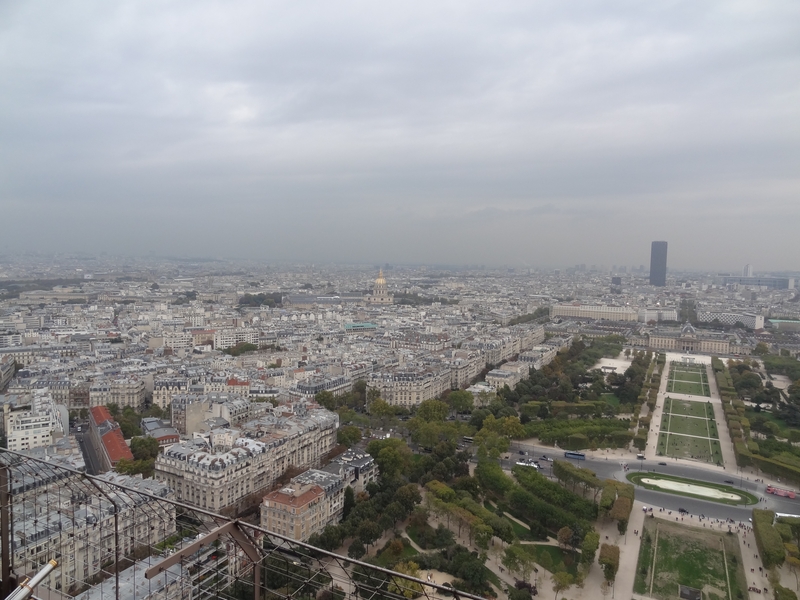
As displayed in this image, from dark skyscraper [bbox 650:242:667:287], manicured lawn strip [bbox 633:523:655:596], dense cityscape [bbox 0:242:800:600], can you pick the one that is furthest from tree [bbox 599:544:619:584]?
dark skyscraper [bbox 650:242:667:287]

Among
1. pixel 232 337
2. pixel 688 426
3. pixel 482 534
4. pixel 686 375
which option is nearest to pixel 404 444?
pixel 482 534

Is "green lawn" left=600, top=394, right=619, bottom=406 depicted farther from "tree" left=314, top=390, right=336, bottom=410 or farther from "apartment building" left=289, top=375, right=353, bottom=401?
"tree" left=314, top=390, right=336, bottom=410

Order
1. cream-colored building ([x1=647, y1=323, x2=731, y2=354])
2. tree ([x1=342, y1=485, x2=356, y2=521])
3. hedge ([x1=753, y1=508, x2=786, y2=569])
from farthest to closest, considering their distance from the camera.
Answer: cream-colored building ([x1=647, y1=323, x2=731, y2=354]), tree ([x1=342, y1=485, x2=356, y2=521]), hedge ([x1=753, y1=508, x2=786, y2=569])

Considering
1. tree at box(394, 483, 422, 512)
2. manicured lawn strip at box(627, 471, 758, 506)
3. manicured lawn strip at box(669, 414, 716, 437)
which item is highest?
tree at box(394, 483, 422, 512)

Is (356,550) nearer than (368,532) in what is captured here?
Yes

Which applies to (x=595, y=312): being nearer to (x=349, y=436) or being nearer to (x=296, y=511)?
(x=349, y=436)

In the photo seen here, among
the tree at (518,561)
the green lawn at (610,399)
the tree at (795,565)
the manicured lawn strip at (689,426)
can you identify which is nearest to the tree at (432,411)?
the green lawn at (610,399)

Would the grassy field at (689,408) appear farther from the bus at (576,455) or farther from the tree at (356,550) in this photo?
the tree at (356,550)
